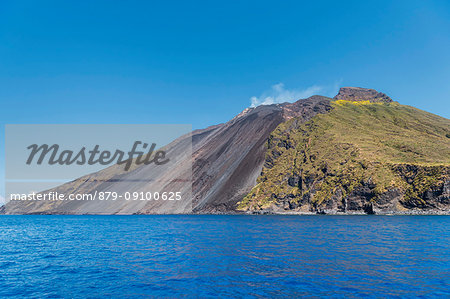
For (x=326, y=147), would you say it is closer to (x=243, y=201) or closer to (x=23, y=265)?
(x=243, y=201)

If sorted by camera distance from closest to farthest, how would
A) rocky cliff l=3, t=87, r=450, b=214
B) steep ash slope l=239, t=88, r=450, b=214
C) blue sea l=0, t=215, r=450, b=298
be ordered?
blue sea l=0, t=215, r=450, b=298 → steep ash slope l=239, t=88, r=450, b=214 → rocky cliff l=3, t=87, r=450, b=214

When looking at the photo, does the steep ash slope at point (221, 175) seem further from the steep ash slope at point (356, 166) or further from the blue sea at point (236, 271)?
the blue sea at point (236, 271)

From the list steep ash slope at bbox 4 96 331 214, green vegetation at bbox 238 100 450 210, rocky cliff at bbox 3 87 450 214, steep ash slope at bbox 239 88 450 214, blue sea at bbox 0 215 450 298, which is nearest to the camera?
blue sea at bbox 0 215 450 298

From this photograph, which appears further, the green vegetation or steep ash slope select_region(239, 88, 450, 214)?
the green vegetation

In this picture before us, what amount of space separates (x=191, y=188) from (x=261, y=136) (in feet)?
192

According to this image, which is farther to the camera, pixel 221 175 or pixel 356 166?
pixel 221 175

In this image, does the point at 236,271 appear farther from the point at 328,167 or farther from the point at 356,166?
the point at 328,167

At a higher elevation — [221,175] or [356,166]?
[356,166]

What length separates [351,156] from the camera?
120m

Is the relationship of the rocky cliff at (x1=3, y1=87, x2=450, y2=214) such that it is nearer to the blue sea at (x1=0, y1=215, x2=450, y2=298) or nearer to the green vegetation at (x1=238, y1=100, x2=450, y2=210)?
the green vegetation at (x1=238, y1=100, x2=450, y2=210)

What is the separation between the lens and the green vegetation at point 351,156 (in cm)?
9950

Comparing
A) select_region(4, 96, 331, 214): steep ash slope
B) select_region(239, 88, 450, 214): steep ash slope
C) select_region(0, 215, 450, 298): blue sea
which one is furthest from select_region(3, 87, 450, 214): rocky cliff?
select_region(0, 215, 450, 298): blue sea

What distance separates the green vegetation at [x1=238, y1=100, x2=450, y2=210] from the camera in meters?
99.5

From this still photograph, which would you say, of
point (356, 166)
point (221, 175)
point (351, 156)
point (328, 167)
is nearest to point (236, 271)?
point (356, 166)
